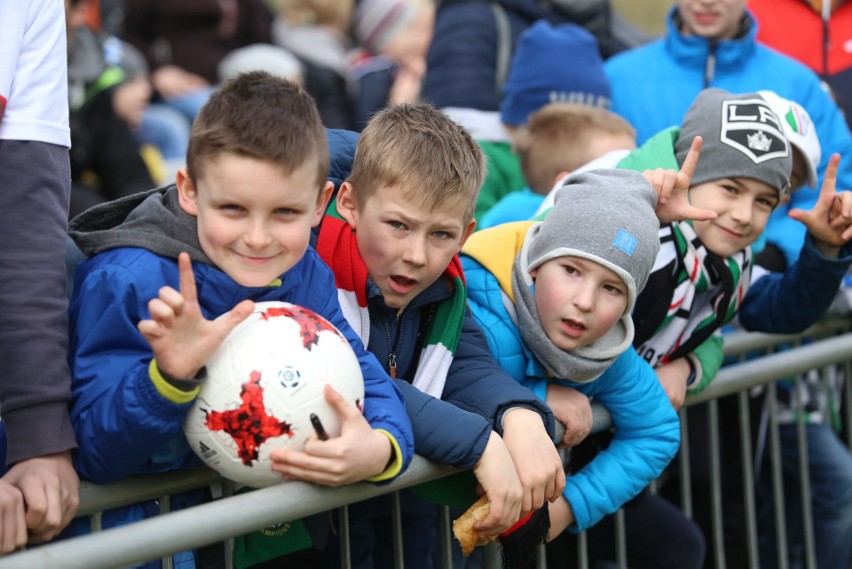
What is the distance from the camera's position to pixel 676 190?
3531 mm

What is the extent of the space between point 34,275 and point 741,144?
2.19 meters

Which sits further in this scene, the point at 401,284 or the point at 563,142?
the point at 563,142

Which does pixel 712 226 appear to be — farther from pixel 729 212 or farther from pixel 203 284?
pixel 203 284

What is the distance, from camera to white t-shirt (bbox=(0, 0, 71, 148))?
261cm

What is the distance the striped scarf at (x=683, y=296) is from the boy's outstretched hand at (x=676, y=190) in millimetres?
120

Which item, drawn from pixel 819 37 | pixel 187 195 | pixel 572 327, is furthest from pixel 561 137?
pixel 187 195

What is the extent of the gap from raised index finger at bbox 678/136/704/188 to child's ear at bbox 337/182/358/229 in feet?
3.40

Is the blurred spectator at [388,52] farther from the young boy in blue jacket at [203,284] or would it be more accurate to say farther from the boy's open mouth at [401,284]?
the young boy in blue jacket at [203,284]

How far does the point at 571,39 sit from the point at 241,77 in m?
2.78

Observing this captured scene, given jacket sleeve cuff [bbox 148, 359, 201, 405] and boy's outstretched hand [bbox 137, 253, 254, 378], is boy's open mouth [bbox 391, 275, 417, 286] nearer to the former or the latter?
boy's outstretched hand [bbox 137, 253, 254, 378]

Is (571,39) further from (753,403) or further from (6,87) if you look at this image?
(6,87)

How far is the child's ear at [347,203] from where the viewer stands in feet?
9.96

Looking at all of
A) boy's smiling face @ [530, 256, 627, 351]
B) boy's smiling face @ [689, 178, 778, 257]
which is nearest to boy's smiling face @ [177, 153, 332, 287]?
boy's smiling face @ [530, 256, 627, 351]

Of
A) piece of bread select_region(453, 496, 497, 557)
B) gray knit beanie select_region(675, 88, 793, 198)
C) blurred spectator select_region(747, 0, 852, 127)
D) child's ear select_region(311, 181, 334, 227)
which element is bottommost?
A: piece of bread select_region(453, 496, 497, 557)
